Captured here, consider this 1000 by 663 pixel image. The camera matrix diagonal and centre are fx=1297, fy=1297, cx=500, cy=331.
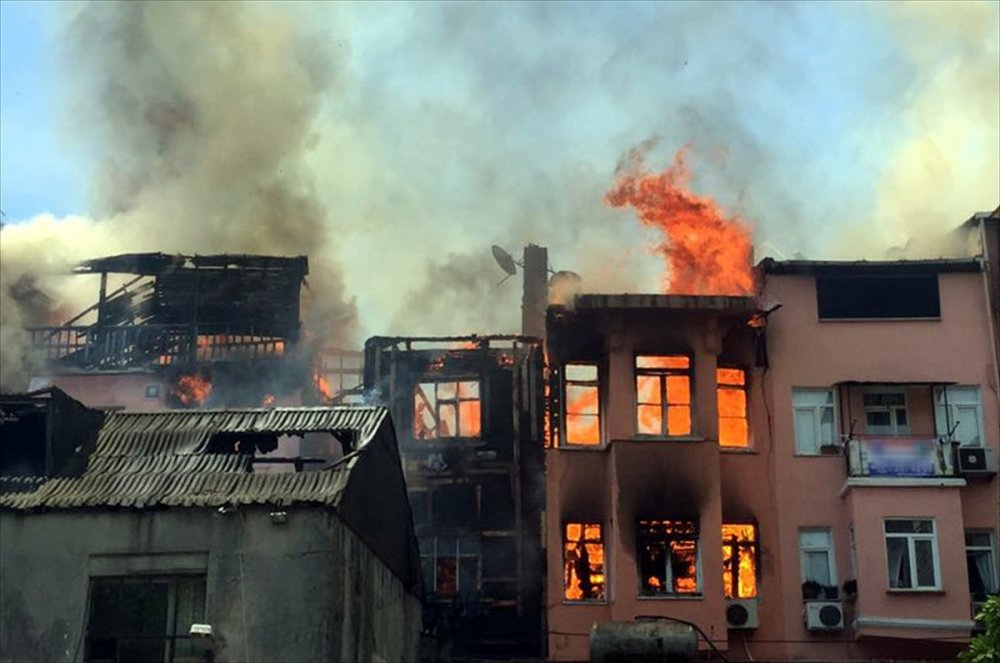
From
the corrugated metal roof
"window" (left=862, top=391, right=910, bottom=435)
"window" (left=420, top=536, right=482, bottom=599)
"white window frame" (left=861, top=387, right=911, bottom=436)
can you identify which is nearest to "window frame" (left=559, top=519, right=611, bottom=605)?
"window" (left=420, top=536, right=482, bottom=599)

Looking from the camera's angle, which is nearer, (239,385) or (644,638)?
(644,638)

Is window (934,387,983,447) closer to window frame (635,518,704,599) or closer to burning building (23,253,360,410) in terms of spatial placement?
window frame (635,518,704,599)

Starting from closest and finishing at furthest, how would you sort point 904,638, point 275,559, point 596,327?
1. point 275,559
2. point 904,638
3. point 596,327

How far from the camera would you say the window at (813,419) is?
3412 centimetres

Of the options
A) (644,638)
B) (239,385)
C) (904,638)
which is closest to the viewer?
(644,638)

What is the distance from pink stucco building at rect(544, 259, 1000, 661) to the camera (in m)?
32.0

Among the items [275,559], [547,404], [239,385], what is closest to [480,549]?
[547,404]

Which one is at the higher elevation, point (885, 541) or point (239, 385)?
point (239, 385)

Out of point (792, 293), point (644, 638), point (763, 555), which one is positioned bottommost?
point (644, 638)

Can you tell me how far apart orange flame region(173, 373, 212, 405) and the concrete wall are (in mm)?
17465

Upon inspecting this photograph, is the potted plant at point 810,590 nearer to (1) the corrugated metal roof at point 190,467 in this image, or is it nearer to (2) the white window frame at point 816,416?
(2) the white window frame at point 816,416

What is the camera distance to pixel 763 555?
33.1 metres

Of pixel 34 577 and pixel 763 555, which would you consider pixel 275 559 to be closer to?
pixel 34 577

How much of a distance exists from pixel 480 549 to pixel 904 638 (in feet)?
37.1
